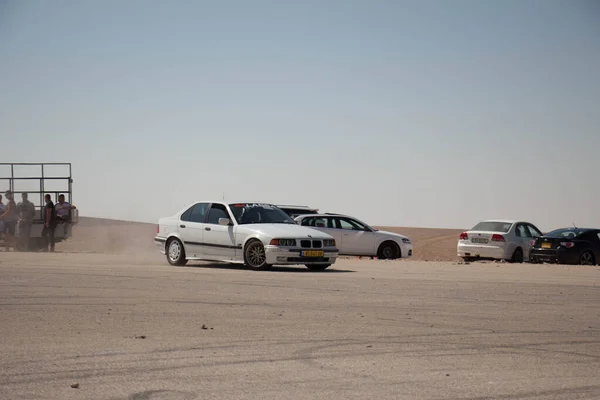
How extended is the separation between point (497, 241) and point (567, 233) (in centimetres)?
213

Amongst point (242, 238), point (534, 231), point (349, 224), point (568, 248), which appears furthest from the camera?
point (534, 231)

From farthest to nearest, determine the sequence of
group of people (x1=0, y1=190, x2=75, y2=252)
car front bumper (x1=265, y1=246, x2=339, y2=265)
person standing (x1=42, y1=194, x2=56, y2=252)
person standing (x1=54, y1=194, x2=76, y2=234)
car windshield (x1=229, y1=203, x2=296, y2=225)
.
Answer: person standing (x1=54, y1=194, x2=76, y2=234) < group of people (x1=0, y1=190, x2=75, y2=252) < person standing (x1=42, y1=194, x2=56, y2=252) < car windshield (x1=229, y1=203, x2=296, y2=225) < car front bumper (x1=265, y1=246, x2=339, y2=265)

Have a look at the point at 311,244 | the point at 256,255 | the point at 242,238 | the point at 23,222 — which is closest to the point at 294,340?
the point at 256,255

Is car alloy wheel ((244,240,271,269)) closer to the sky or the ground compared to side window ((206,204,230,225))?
closer to the ground

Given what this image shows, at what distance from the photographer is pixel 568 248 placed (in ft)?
94.0

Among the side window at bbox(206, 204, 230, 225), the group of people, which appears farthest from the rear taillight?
the group of people

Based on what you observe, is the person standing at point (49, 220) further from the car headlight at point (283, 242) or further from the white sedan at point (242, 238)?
the car headlight at point (283, 242)

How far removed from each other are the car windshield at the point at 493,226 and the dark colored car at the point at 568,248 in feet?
3.48

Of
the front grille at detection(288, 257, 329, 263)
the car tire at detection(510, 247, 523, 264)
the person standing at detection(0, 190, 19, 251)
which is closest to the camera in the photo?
the front grille at detection(288, 257, 329, 263)

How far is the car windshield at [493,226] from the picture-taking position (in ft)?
98.2

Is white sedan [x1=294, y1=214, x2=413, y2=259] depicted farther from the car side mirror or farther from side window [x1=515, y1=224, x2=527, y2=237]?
the car side mirror

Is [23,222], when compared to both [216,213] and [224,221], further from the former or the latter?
[224,221]

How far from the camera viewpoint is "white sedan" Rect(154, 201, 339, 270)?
21.2 metres

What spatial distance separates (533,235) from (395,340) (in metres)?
22.2
